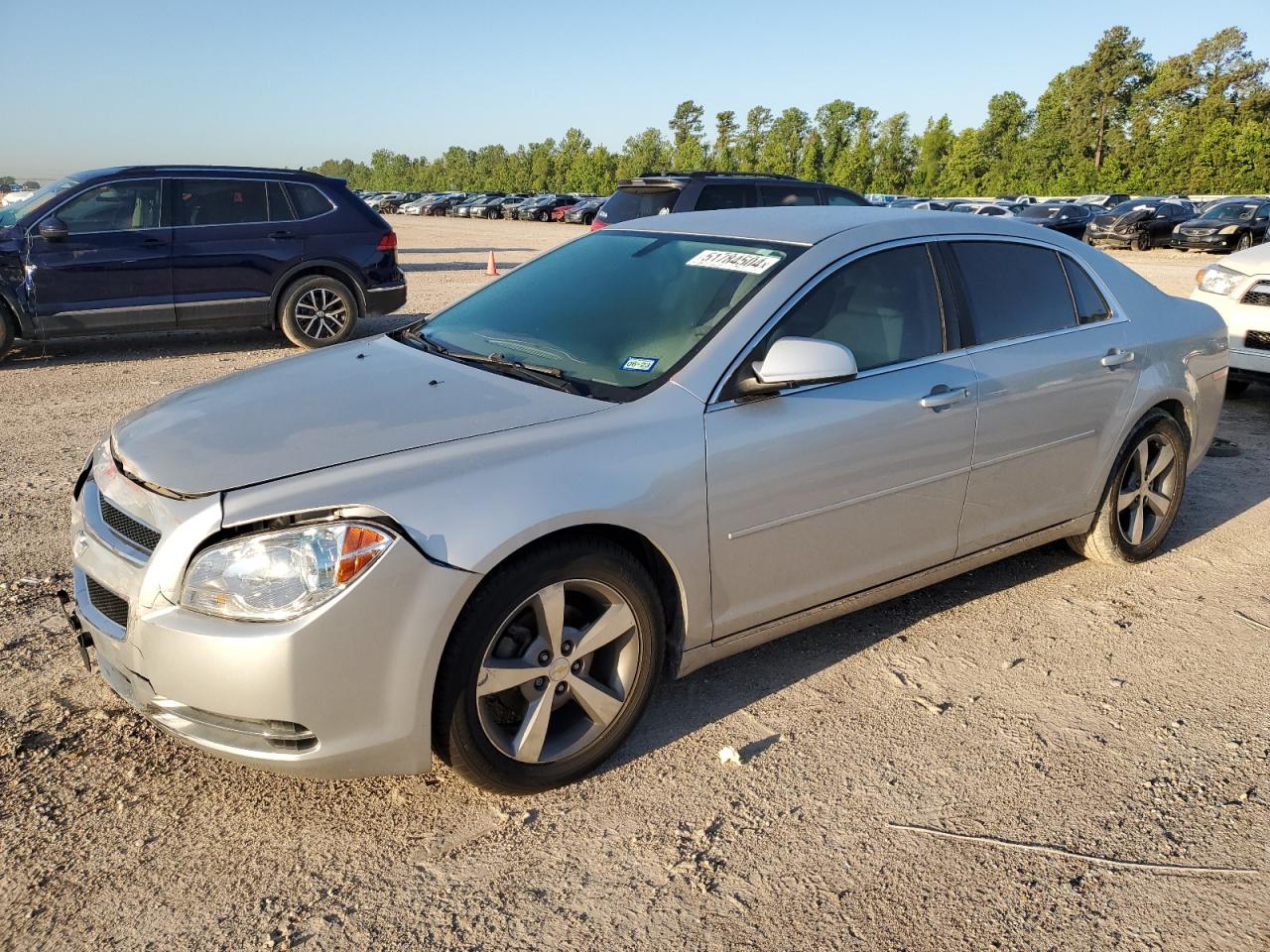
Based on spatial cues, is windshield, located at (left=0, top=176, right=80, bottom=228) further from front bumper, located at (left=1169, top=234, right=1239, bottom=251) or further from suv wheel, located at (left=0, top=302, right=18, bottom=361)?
front bumper, located at (left=1169, top=234, right=1239, bottom=251)

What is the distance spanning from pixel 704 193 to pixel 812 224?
8211 millimetres

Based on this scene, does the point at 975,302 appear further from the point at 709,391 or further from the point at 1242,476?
the point at 1242,476

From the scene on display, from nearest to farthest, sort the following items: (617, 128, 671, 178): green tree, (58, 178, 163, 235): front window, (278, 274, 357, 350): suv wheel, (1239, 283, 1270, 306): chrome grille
→ (1239, 283, 1270, 306): chrome grille → (58, 178, 163, 235): front window → (278, 274, 357, 350): suv wheel → (617, 128, 671, 178): green tree

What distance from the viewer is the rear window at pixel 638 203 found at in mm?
11922

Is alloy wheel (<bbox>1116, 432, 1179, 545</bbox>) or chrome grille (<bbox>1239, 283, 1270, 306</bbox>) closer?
alloy wheel (<bbox>1116, 432, 1179, 545</bbox>)

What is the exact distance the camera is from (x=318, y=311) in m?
10.5

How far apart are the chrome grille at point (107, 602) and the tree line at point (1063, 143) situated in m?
59.7

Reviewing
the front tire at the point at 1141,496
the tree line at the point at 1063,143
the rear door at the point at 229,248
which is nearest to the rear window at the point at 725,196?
the rear door at the point at 229,248

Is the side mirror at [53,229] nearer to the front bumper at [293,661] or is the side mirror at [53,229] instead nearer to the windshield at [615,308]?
the windshield at [615,308]

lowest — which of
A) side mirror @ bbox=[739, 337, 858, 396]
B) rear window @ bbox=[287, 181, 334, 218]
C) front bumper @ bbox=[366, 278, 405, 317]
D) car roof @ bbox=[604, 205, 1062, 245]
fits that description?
front bumper @ bbox=[366, 278, 405, 317]

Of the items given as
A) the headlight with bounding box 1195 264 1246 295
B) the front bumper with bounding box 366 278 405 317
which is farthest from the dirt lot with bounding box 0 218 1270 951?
the front bumper with bounding box 366 278 405 317

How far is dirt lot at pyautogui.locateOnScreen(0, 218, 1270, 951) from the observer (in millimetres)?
2531

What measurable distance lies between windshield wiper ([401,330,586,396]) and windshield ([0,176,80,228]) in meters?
7.15

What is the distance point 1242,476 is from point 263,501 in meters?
6.10
